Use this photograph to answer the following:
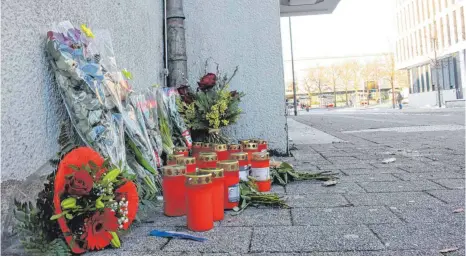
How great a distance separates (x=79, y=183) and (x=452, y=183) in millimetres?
2599

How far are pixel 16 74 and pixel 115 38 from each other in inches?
56.2

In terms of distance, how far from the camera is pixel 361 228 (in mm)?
1873

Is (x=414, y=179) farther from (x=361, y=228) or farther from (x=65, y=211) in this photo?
(x=65, y=211)

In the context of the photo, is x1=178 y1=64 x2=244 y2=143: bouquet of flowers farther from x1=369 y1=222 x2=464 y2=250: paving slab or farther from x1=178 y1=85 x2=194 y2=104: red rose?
x1=369 y1=222 x2=464 y2=250: paving slab

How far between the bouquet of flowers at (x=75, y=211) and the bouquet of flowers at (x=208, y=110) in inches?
88.9

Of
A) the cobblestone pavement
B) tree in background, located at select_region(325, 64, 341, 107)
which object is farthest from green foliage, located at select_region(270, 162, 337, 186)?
tree in background, located at select_region(325, 64, 341, 107)

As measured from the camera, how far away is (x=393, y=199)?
7.95ft

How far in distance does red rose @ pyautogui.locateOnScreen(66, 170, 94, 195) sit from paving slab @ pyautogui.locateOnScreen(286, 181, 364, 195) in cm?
159

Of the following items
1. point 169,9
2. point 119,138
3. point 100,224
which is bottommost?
point 100,224

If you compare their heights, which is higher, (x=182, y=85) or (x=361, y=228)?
(x=182, y=85)

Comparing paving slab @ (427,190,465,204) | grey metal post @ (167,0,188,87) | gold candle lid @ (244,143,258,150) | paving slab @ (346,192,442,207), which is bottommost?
paving slab @ (427,190,465,204)

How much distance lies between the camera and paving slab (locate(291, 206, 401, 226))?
2.00m

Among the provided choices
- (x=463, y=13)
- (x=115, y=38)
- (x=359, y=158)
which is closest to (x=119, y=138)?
(x=115, y=38)

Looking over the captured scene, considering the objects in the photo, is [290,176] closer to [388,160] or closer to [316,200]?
[316,200]
